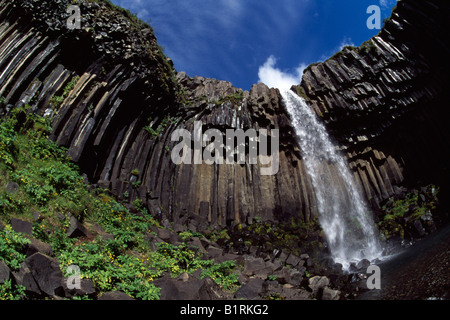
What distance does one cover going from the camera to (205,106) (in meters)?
21.1

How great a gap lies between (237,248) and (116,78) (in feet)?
38.0

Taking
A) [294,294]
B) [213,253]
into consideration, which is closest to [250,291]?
[294,294]

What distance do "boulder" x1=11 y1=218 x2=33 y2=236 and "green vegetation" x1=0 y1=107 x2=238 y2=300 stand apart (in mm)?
215

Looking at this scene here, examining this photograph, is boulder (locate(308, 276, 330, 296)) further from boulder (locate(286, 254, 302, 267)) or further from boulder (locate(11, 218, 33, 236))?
boulder (locate(11, 218, 33, 236))

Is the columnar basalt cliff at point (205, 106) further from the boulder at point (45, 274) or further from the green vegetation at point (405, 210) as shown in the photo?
the boulder at point (45, 274)

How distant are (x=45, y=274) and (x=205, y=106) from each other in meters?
17.3

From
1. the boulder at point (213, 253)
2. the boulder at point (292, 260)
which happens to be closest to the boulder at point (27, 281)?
the boulder at point (213, 253)

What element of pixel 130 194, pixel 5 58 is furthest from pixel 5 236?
pixel 5 58

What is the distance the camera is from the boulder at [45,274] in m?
4.94

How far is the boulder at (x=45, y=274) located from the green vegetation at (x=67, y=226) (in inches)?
10.8

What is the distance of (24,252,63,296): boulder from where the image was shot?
4938mm

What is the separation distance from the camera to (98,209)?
9.97m

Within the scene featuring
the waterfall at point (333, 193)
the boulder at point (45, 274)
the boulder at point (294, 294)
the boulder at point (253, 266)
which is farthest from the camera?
the waterfall at point (333, 193)

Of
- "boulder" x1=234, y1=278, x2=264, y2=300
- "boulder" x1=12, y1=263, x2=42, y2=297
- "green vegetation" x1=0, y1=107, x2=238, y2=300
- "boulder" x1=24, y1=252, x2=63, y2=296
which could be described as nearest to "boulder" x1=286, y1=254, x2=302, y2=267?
"green vegetation" x1=0, y1=107, x2=238, y2=300
